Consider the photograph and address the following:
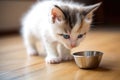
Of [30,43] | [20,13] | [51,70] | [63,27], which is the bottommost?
[51,70]

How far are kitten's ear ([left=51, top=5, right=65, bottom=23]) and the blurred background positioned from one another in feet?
6.65

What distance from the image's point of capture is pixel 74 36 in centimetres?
154

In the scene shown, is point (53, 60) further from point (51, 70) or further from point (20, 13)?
point (20, 13)

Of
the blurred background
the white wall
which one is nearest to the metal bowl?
the blurred background

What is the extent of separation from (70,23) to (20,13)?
101 inches

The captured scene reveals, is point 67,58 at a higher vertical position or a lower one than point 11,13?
lower

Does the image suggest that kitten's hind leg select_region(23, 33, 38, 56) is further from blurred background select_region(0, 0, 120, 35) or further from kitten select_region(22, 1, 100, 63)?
blurred background select_region(0, 0, 120, 35)

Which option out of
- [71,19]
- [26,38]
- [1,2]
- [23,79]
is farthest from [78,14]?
[1,2]

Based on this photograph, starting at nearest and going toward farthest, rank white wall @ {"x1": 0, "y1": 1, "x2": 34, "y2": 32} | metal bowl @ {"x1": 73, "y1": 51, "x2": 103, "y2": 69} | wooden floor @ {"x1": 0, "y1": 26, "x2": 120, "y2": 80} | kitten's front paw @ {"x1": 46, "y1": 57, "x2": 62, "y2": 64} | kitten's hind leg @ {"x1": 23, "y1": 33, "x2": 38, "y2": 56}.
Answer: wooden floor @ {"x1": 0, "y1": 26, "x2": 120, "y2": 80}
metal bowl @ {"x1": 73, "y1": 51, "x2": 103, "y2": 69}
kitten's front paw @ {"x1": 46, "y1": 57, "x2": 62, "y2": 64}
kitten's hind leg @ {"x1": 23, "y1": 33, "x2": 38, "y2": 56}
white wall @ {"x1": 0, "y1": 1, "x2": 34, "y2": 32}

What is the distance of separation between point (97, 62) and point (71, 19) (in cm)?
30

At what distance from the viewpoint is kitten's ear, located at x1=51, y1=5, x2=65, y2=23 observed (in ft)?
4.97

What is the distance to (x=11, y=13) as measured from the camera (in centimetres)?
382

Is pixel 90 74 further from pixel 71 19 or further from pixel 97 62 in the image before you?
pixel 71 19

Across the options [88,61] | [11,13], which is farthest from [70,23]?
[11,13]
